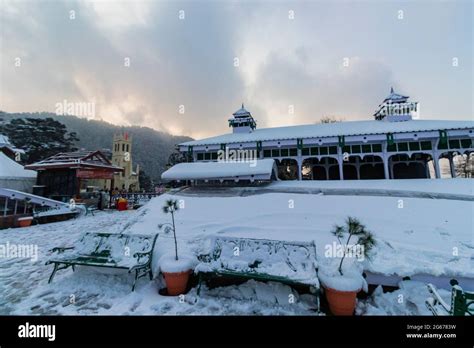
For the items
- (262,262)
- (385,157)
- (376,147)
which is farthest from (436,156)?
(262,262)

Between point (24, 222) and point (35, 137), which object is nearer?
point (24, 222)

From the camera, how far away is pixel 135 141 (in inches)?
3524

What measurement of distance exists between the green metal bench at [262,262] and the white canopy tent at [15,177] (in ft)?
83.9

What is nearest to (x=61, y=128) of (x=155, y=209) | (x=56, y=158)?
(x=56, y=158)

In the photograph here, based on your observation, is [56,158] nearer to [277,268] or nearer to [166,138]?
[277,268]

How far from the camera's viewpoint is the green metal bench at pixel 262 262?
14.0 ft

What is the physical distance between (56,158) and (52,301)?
21.6 m

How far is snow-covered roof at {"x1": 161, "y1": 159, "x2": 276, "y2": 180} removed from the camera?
1584cm

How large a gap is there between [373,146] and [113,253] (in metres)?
21.4

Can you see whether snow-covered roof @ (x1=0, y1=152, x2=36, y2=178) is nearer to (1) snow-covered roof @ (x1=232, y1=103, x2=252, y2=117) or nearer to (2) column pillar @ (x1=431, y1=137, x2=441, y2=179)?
(1) snow-covered roof @ (x1=232, y1=103, x2=252, y2=117)

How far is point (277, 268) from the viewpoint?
15.0 feet

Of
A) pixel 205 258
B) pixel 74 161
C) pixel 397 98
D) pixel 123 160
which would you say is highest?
pixel 397 98

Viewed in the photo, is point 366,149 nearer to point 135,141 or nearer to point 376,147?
point 376,147

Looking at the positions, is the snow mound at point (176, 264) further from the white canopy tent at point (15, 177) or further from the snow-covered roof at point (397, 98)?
the snow-covered roof at point (397, 98)
